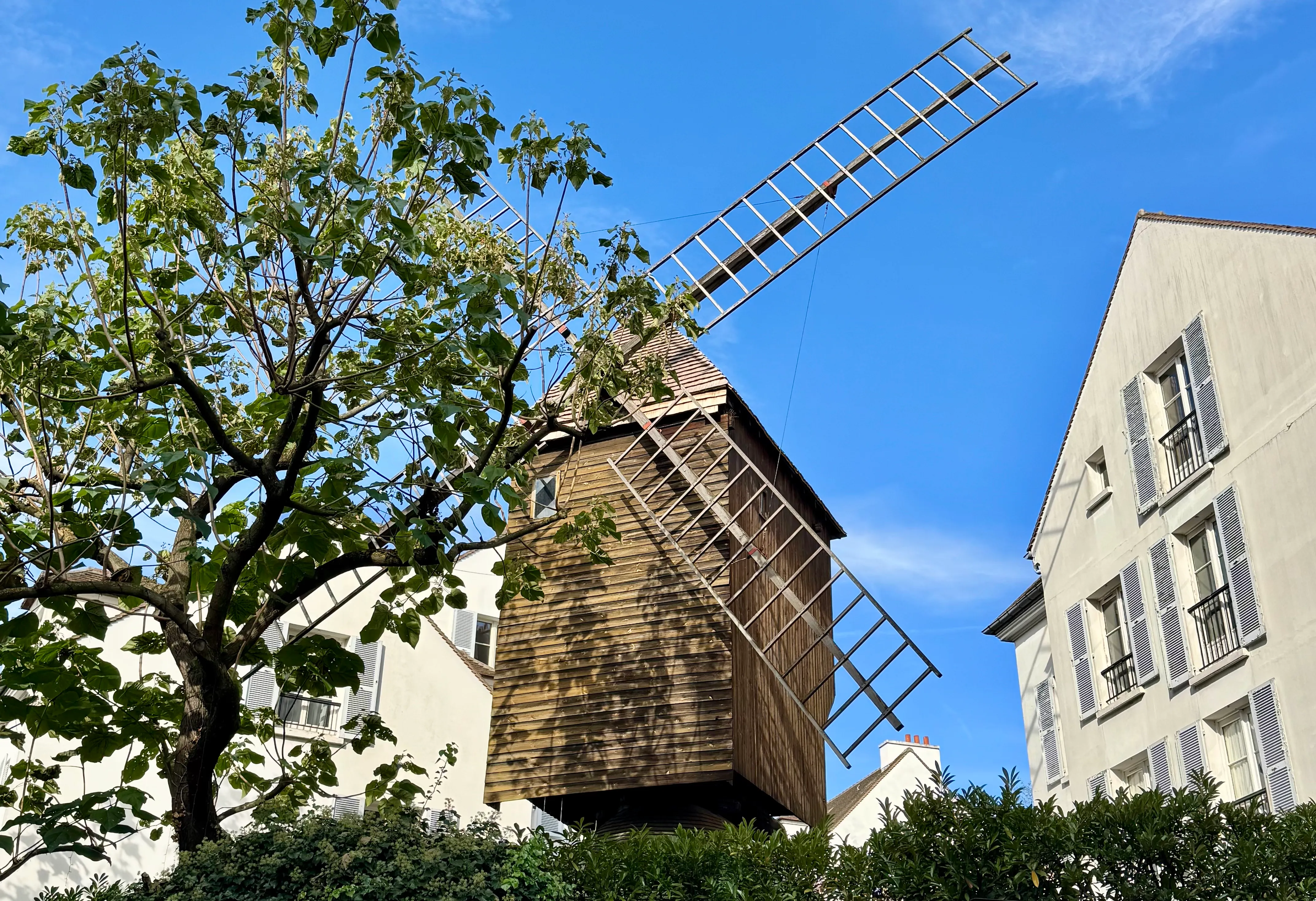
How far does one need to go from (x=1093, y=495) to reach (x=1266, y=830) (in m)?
11.8

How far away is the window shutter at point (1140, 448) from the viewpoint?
17.8 m

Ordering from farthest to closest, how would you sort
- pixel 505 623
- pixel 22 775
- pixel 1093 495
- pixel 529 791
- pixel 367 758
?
pixel 367 758 < pixel 1093 495 < pixel 505 623 < pixel 529 791 < pixel 22 775

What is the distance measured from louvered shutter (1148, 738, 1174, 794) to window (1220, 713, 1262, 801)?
92 centimetres

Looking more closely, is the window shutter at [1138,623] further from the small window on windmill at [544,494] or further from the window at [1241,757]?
the small window on windmill at [544,494]

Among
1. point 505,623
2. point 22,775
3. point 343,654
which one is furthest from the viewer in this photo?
point 505,623

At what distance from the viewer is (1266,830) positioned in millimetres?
8453

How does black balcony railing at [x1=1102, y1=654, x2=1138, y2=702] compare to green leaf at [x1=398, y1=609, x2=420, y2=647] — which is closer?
green leaf at [x1=398, y1=609, x2=420, y2=647]

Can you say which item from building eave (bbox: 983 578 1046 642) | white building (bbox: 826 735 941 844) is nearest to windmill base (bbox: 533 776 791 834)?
building eave (bbox: 983 578 1046 642)

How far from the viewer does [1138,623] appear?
58.2ft

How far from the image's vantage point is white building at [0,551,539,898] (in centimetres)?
2134

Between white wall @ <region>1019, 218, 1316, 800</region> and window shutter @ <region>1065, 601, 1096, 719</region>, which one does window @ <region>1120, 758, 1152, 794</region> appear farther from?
window shutter @ <region>1065, 601, 1096, 719</region>

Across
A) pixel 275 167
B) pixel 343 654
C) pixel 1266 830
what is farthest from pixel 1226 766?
pixel 275 167

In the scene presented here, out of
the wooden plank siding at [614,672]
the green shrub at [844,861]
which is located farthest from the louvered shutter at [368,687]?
the green shrub at [844,861]

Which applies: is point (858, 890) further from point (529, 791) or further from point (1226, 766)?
point (1226, 766)
